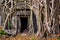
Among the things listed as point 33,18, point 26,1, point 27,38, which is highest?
point 26,1

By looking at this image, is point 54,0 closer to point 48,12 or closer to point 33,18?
point 48,12

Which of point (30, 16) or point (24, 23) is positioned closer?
point (30, 16)

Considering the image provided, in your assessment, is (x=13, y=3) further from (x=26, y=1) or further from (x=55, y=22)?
(x=55, y=22)

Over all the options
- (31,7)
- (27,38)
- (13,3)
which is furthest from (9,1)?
(27,38)

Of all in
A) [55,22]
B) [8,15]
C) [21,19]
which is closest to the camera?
[55,22]

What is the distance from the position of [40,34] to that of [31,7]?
95.8 inches

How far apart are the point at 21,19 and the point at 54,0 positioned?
4404mm

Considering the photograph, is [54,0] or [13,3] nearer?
[54,0]

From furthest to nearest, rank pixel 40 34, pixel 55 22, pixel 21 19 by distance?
pixel 21 19
pixel 55 22
pixel 40 34

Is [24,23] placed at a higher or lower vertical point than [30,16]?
lower

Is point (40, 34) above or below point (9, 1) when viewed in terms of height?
below

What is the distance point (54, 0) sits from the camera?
17094 mm

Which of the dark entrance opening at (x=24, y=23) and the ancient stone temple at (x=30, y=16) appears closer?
the ancient stone temple at (x=30, y=16)

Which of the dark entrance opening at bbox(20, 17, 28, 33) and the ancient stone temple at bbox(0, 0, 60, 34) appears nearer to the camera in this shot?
the ancient stone temple at bbox(0, 0, 60, 34)
